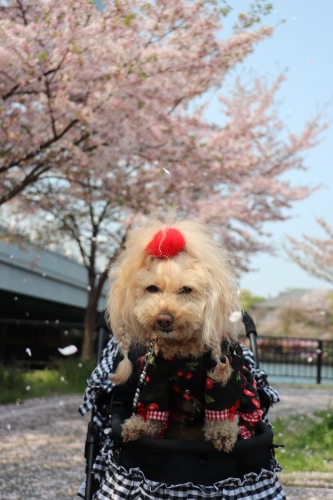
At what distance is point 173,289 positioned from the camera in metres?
1.88

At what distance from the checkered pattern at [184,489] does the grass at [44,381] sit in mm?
6320

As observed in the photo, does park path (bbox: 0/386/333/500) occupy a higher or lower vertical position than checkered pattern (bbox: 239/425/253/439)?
lower

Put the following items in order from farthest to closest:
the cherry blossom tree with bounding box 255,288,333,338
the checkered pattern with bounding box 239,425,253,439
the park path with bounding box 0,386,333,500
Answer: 1. the cherry blossom tree with bounding box 255,288,333,338
2. the park path with bounding box 0,386,333,500
3. the checkered pattern with bounding box 239,425,253,439

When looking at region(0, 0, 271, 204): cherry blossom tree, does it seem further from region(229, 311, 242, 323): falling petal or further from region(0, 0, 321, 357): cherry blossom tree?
region(229, 311, 242, 323): falling petal

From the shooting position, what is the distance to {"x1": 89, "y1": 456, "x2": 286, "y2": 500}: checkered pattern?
1894 millimetres

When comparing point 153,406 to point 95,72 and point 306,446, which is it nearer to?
point 306,446

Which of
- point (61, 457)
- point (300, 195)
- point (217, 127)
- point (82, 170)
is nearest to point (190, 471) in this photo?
point (61, 457)

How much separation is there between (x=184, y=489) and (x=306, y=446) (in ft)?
12.3

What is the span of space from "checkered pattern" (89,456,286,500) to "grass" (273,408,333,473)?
2718mm

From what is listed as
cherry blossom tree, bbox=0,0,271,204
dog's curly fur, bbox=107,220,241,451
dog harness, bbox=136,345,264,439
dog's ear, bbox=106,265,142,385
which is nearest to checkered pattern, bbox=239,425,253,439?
dog harness, bbox=136,345,264,439

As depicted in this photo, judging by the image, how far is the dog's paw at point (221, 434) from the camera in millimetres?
1911

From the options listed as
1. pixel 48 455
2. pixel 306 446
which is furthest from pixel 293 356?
pixel 48 455

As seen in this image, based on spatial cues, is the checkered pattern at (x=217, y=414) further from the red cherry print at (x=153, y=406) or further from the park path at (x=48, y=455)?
the park path at (x=48, y=455)

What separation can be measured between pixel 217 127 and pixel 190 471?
8090mm
